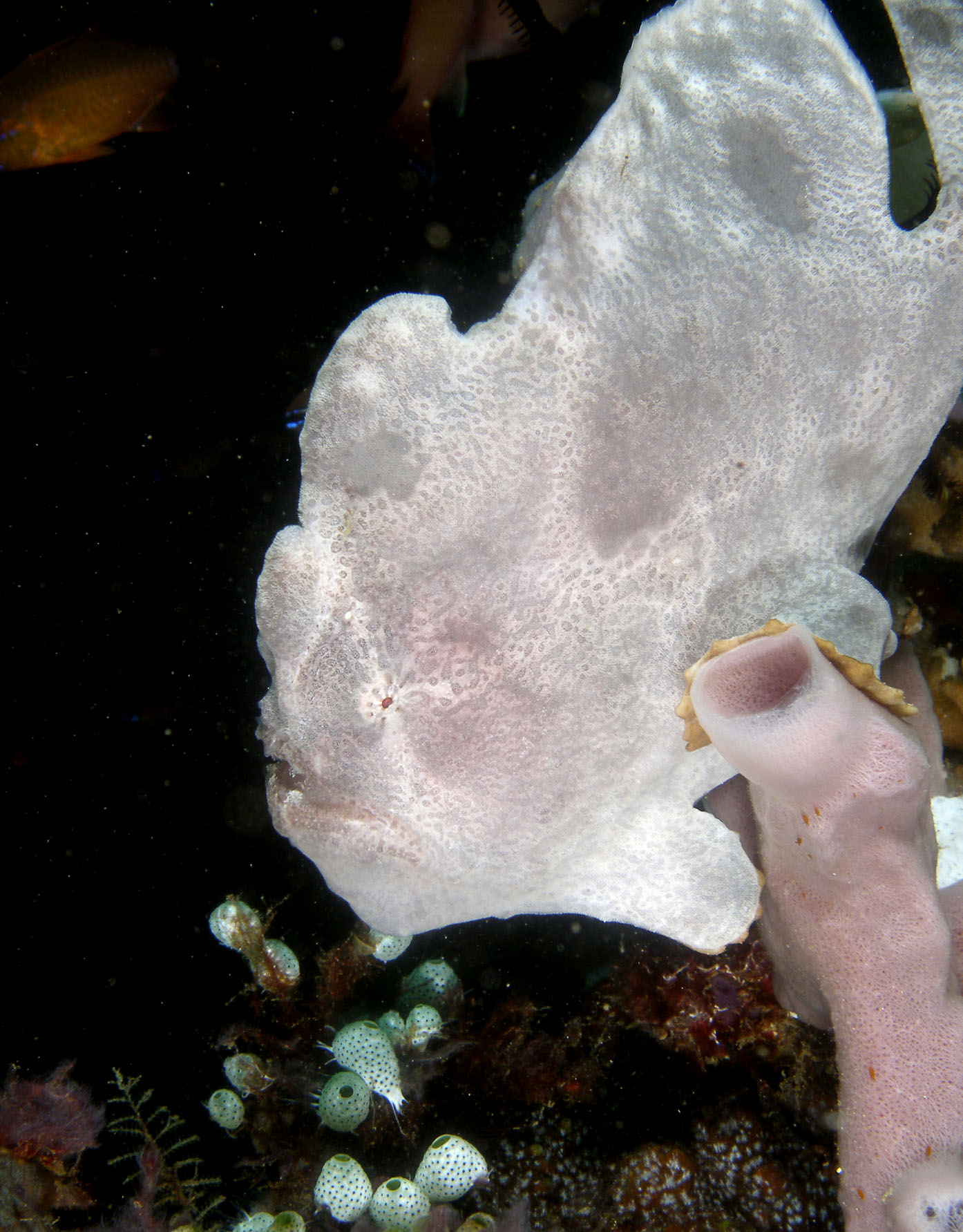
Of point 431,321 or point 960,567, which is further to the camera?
point 960,567

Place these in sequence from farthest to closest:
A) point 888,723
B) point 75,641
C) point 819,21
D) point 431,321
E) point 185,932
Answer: point 185,932 < point 75,641 < point 819,21 < point 431,321 < point 888,723

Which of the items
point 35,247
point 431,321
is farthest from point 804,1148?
point 35,247

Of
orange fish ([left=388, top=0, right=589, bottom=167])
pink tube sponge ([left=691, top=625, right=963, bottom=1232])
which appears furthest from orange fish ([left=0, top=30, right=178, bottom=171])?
pink tube sponge ([left=691, top=625, right=963, bottom=1232])

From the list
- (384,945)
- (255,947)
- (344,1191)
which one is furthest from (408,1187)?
(255,947)

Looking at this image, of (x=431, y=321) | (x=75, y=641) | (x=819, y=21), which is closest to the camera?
(x=431, y=321)

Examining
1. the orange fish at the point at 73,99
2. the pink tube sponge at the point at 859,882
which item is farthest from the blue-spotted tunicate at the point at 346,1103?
the orange fish at the point at 73,99

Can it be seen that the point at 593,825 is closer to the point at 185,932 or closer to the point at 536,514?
the point at 536,514

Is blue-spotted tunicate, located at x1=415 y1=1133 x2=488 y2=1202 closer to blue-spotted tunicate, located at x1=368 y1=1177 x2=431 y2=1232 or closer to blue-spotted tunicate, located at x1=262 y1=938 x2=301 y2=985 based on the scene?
blue-spotted tunicate, located at x1=368 y1=1177 x2=431 y2=1232

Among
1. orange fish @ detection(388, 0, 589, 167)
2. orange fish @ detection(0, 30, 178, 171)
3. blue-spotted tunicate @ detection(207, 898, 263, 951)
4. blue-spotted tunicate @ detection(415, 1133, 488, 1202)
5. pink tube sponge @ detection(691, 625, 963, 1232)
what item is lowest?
blue-spotted tunicate @ detection(415, 1133, 488, 1202)
